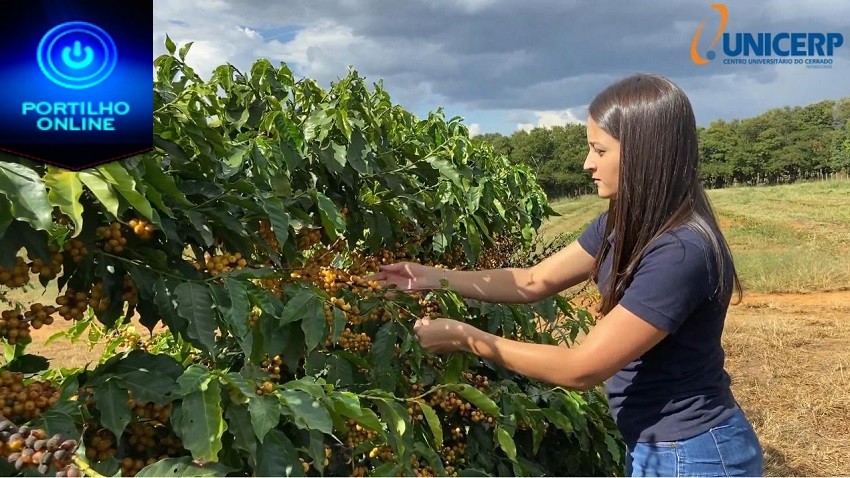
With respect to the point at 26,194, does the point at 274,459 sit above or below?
below

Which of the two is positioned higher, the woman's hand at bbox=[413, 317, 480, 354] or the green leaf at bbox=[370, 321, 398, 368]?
the woman's hand at bbox=[413, 317, 480, 354]

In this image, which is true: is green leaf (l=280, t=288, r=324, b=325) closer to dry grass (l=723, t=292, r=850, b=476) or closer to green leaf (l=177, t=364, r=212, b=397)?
Answer: green leaf (l=177, t=364, r=212, b=397)

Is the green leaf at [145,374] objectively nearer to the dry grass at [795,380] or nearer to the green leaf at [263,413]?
the green leaf at [263,413]

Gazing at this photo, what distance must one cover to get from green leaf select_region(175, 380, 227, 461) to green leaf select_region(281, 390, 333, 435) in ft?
0.46

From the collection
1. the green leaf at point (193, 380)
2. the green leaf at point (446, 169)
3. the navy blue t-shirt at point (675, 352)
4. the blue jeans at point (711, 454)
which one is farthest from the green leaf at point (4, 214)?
the green leaf at point (446, 169)

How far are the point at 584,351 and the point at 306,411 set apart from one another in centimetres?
71

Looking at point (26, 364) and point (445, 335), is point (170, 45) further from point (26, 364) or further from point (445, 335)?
point (445, 335)

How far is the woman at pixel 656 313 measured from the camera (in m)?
1.72

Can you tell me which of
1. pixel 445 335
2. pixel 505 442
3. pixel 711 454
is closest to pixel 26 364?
pixel 445 335

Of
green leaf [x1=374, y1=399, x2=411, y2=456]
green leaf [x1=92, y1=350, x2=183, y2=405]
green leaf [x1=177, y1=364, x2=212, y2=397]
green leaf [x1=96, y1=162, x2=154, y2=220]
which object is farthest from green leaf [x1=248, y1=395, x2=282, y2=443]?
green leaf [x1=96, y1=162, x2=154, y2=220]

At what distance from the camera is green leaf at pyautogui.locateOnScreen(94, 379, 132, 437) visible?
149 centimetres

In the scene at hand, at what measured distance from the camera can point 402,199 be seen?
302cm

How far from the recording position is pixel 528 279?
8.23ft

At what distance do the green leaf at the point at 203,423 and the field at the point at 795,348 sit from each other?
1.66m
